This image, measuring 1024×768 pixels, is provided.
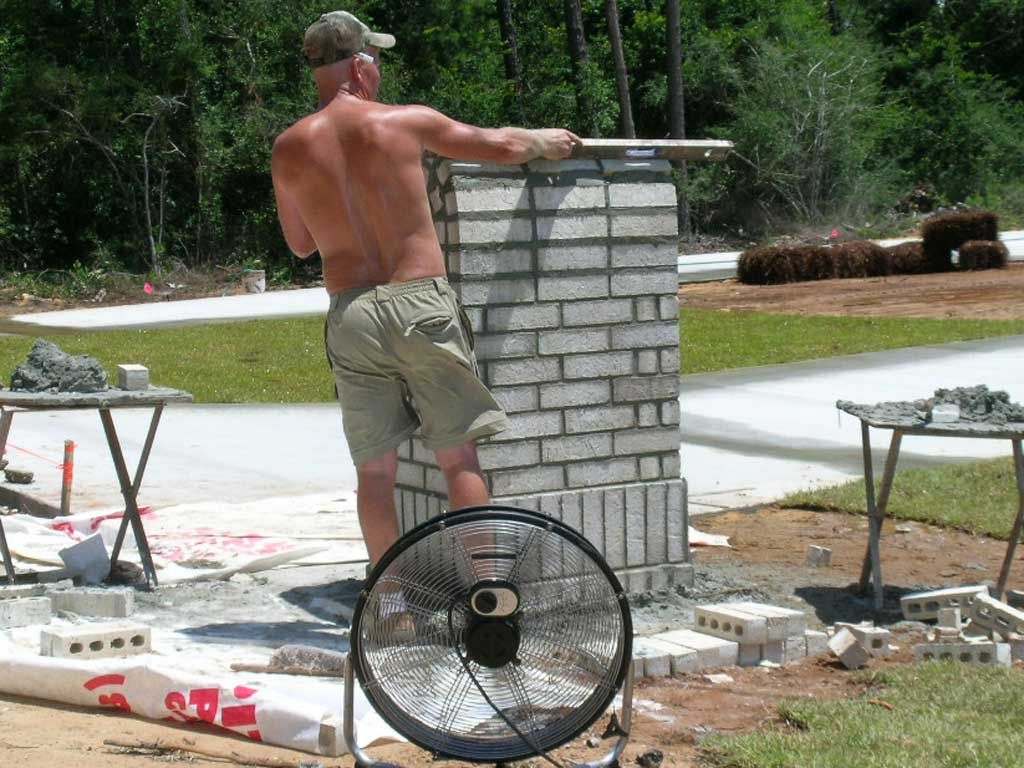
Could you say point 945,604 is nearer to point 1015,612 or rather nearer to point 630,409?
point 1015,612

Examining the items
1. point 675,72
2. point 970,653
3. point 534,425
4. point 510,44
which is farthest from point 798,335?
point 510,44

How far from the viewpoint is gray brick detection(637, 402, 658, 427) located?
591 cm

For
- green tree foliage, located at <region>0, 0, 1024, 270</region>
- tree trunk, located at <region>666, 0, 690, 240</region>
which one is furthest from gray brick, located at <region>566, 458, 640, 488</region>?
tree trunk, located at <region>666, 0, 690, 240</region>

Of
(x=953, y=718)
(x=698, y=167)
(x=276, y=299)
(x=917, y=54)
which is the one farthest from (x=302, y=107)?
(x=953, y=718)

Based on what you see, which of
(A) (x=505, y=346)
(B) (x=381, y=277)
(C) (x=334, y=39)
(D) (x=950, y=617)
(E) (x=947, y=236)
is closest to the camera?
(B) (x=381, y=277)

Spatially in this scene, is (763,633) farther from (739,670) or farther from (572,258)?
(572,258)

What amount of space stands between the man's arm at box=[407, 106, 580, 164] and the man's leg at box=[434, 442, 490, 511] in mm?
1012

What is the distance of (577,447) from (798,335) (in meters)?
11.1

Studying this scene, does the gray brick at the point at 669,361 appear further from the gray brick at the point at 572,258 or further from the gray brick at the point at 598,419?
the gray brick at the point at 572,258

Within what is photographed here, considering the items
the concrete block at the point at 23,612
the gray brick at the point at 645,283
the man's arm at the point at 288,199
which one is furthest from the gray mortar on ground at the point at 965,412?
the concrete block at the point at 23,612

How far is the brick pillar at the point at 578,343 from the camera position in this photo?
559 centimetres

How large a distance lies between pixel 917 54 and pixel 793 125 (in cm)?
1112

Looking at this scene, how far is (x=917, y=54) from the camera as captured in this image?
47.8 metres

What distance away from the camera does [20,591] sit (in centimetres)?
570
